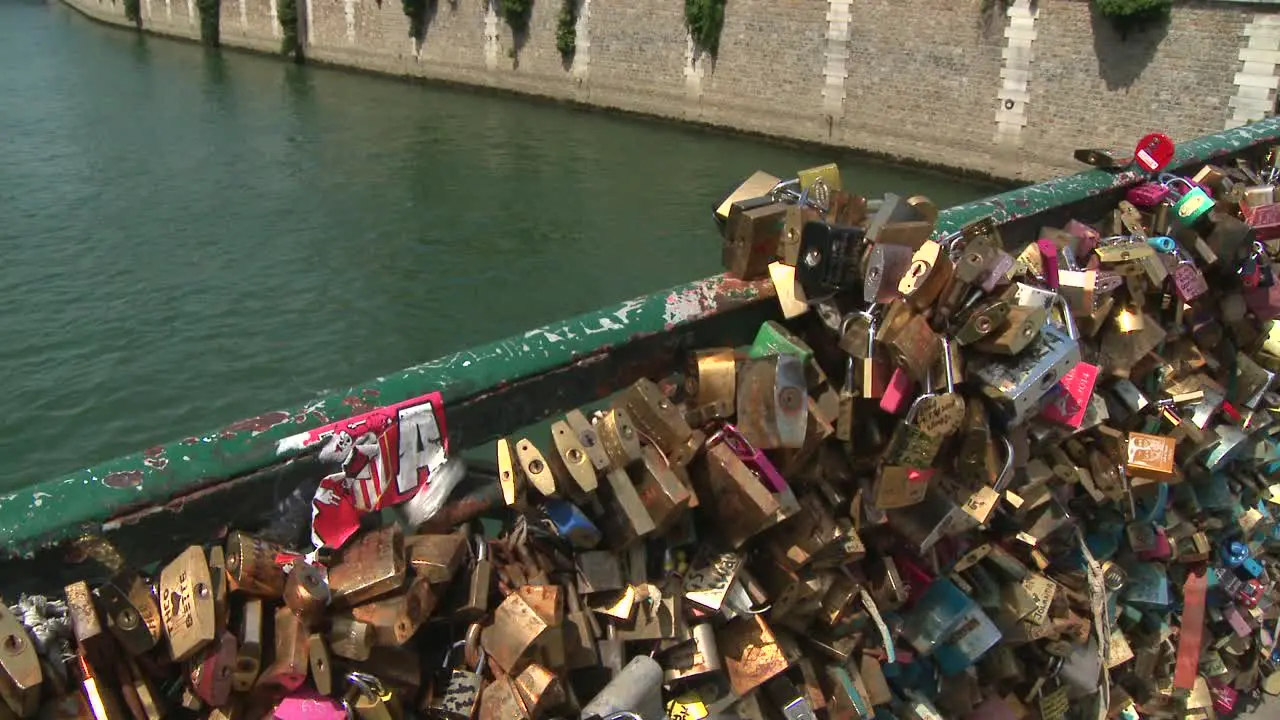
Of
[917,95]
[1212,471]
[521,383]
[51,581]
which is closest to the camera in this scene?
[51,581]

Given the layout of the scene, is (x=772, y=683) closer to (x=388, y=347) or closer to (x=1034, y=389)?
(x=1034, y=389)

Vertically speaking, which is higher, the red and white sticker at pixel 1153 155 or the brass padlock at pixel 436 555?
the red and white sticker at pixel 1153 155

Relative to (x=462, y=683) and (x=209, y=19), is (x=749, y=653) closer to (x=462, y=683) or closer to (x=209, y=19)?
(x=462, y=683)

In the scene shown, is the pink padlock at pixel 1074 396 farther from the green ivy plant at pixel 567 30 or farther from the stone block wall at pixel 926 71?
the green ivy plant at pixel 567 30

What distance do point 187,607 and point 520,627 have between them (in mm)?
406

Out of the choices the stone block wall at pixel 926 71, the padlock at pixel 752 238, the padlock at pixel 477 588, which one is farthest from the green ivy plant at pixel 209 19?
the padlock at pixel 477 588

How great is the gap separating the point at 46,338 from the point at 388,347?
10.6ft

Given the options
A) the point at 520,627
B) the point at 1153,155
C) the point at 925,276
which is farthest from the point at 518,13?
the point at 520,627

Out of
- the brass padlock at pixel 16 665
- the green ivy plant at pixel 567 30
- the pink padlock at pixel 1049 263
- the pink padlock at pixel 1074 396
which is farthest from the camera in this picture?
the green ivy plant at pixel 567 30

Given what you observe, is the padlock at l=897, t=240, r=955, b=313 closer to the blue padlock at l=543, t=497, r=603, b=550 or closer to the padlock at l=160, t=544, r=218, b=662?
the blue padlock at l=543, t=497, r=603, b=550

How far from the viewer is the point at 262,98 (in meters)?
26.7

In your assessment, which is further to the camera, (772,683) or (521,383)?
(772,683)

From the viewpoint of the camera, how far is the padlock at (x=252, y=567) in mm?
1222

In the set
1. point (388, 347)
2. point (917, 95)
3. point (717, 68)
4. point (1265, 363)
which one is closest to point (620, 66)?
point (717, 68)
